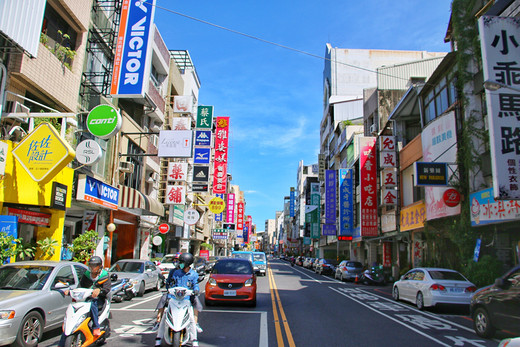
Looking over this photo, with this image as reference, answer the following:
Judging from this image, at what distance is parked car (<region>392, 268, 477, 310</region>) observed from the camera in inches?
495

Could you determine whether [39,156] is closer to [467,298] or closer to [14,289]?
[14,289]

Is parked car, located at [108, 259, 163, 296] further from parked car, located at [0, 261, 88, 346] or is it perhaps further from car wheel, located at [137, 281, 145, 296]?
parked car, located at [0, 261, 88, 346]

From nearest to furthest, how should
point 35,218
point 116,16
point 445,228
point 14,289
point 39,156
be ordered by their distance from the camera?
1. point 14,289
2. point 39,156
3. point 35,218
4. point 445,228
5. point 116,16

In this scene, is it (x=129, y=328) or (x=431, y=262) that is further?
(x=431, y=262)

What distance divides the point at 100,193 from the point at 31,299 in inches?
481

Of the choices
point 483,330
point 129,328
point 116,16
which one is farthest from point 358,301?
point 116,16

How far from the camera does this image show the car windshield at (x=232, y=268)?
1304 centimetres

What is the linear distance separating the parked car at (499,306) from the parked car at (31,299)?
843cm

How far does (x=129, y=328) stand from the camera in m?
8.90

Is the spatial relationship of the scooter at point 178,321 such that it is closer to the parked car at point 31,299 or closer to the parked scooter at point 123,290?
the parked car at point 31,299

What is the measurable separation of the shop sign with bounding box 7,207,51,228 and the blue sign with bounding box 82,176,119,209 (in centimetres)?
198

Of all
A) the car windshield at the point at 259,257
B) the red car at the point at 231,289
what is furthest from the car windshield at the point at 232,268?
the car windshield at the point at 259,257

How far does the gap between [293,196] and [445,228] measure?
115645mm

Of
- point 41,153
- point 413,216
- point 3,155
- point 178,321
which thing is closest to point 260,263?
point 413,216
